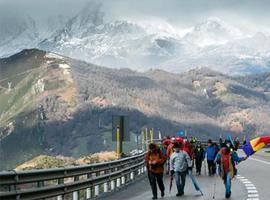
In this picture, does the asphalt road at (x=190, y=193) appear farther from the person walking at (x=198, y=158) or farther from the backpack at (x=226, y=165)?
the person walking at (x=198, y=158)

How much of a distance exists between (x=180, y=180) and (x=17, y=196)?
8739 mm

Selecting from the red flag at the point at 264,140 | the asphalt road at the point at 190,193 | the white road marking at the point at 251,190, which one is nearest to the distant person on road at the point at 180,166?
the asphalt road at the point at 190,193

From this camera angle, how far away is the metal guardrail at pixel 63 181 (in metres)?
11.6

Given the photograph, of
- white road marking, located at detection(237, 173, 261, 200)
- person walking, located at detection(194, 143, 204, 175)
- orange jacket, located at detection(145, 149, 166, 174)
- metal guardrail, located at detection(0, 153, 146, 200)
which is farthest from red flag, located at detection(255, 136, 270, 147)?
person walking, located at detection(194, 143, 204, 175)

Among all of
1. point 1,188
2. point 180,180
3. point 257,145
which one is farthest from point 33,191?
point 180,180

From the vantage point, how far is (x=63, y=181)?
15.5 m

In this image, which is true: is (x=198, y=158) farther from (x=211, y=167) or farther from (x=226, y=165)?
(x=226, y=165)

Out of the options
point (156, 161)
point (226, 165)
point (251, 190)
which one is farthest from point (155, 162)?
point (251, 190)

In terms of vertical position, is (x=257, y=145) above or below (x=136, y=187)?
above

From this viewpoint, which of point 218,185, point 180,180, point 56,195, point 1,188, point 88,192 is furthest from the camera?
point 218,185

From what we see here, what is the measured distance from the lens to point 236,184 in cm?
2459

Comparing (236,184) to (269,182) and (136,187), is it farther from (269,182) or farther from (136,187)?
(136,187)

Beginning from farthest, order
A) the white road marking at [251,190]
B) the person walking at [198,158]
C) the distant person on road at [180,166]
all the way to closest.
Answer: the person walking at [198,158] → the distant person on road at [180,166] → the white road marking at [251,190]

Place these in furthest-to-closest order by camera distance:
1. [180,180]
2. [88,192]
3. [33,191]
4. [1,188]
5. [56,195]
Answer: [180,180] < [88,192] < [56,195] < [33,191] < [1,188]
